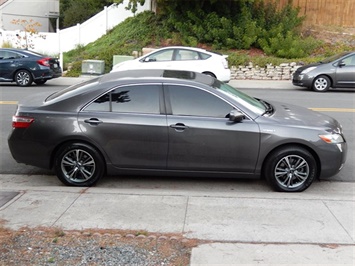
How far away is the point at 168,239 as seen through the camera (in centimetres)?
436

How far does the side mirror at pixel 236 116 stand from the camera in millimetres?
5797

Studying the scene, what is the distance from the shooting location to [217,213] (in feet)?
16.6

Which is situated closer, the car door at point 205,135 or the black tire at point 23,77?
the car door at point 205,135

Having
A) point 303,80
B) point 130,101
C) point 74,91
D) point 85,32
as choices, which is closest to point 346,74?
point 303,80

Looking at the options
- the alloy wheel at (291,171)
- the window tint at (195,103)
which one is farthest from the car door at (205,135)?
the alloy wheel at (291,171)

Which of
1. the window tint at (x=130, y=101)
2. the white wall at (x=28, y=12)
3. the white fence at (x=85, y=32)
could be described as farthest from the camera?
the white wall at (x=28, y=12)

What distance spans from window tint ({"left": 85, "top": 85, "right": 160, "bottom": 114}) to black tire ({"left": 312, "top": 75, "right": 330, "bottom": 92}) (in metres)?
11.5

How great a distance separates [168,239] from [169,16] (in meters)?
20.7

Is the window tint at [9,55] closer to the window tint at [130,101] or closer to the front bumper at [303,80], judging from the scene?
the front bumper at [303,80]

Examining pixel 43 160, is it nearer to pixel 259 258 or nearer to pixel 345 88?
pixel 259 258

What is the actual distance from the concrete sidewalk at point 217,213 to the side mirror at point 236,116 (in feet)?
3.14

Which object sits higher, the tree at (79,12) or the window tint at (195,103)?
the tree at (79,12)

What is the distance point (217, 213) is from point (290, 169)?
1.41 m

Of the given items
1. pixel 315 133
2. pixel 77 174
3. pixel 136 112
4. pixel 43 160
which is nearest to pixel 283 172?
pixel 315 133
